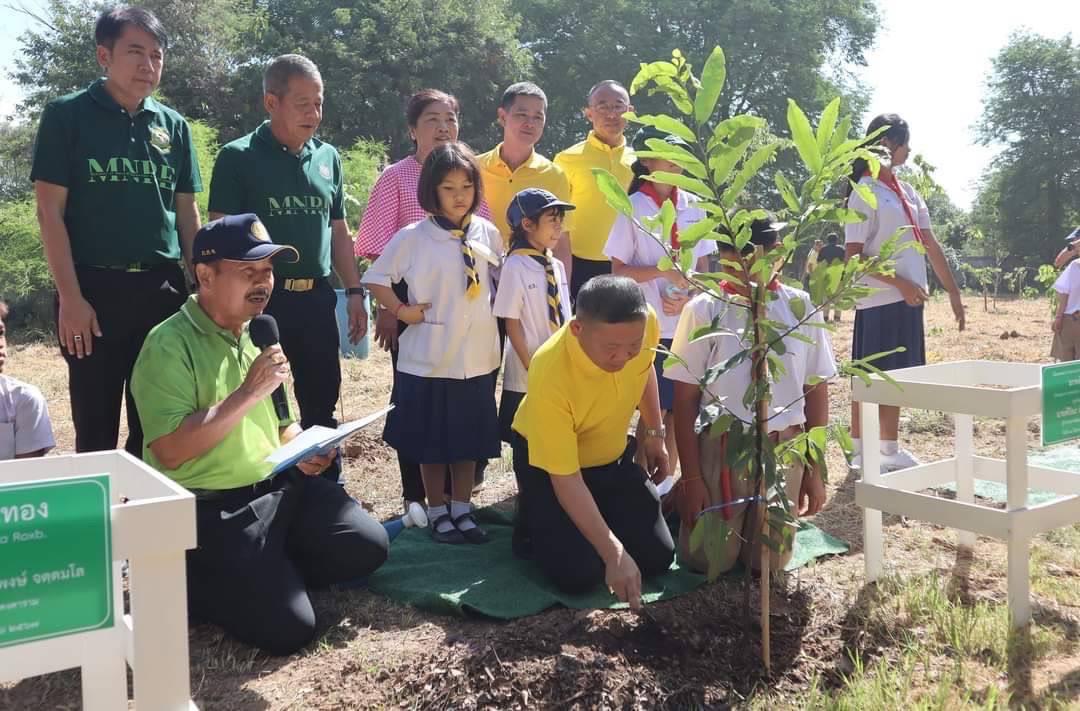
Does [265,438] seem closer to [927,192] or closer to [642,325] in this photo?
[642,325]

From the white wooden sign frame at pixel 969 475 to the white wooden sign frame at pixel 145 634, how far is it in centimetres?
189

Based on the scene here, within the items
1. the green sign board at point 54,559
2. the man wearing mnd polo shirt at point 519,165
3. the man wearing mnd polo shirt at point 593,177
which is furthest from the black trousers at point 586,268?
the green sign board at point 54,559

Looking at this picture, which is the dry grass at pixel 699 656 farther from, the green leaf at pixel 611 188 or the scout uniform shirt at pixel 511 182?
the scout uniform shirt at pixel 511 182

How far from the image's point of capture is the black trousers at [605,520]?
3.27m

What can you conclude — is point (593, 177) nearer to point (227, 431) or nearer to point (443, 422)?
point (443, 422)

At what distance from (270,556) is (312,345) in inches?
47.6

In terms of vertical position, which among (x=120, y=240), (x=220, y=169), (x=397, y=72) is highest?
(x=397, y=72)

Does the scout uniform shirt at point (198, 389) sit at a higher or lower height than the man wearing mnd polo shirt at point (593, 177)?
lower

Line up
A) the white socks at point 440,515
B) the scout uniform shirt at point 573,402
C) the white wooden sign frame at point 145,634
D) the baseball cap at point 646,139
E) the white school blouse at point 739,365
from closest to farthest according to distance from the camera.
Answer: the white wooden sign frame at point 145,634 < the baseball cap at point 646,139 < the scout uniform shirt at point 573,402 < the white school blouse at point 739,365 < the white socks at point 440,515

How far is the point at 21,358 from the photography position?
424 inches

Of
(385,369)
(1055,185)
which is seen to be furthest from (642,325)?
(1055,185)

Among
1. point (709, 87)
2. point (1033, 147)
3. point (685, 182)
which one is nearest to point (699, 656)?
point (685, 182)

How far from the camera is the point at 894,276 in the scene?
4.66 meters

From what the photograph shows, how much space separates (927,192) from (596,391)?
10.4 ft
